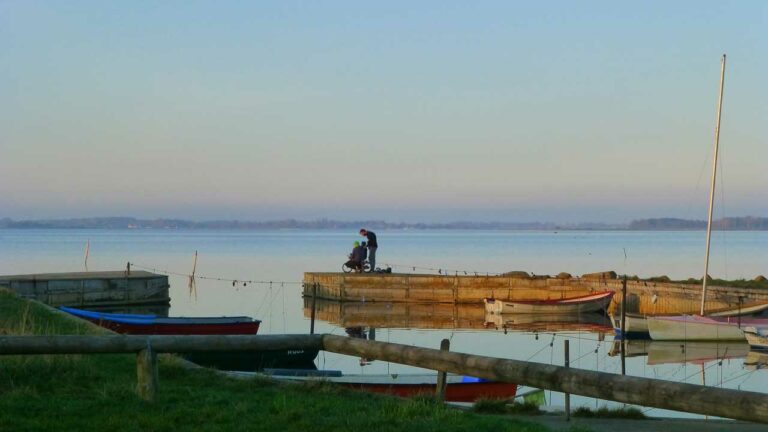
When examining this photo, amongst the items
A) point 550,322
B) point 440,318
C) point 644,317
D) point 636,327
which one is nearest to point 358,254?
point 440,318

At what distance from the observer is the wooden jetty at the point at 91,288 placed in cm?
4116

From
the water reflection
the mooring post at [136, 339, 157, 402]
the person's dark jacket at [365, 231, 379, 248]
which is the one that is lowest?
the water reflection

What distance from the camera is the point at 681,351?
31.4 meters

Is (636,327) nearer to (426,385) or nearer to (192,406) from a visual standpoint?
(426,385)

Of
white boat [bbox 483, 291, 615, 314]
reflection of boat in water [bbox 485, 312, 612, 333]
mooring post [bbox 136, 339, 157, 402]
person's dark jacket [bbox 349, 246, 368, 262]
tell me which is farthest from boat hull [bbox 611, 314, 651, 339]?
mooring post [bbox 136, 339, 157, 402]

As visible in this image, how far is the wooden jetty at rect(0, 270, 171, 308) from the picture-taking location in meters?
41.2

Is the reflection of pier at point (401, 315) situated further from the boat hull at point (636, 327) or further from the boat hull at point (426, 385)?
the boat hull at point (426, 385)

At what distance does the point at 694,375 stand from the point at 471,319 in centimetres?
1704

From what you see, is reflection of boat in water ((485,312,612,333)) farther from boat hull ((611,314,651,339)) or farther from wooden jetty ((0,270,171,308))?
wooden jetty ((0,270,171,308))

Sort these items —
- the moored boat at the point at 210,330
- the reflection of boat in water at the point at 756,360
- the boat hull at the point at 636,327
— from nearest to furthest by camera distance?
the moored boat at the point at 210,330 → the reflection of boat in water at the point at 756,360 → the boat hull at the point at 636,327

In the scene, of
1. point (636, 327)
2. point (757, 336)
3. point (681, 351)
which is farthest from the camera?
point (636, 327)

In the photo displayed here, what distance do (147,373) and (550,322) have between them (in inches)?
1379

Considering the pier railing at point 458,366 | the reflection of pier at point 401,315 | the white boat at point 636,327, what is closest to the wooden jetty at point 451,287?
the reflection of pier at point 401,315

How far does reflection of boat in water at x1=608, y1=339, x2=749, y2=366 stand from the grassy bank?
21.8m
